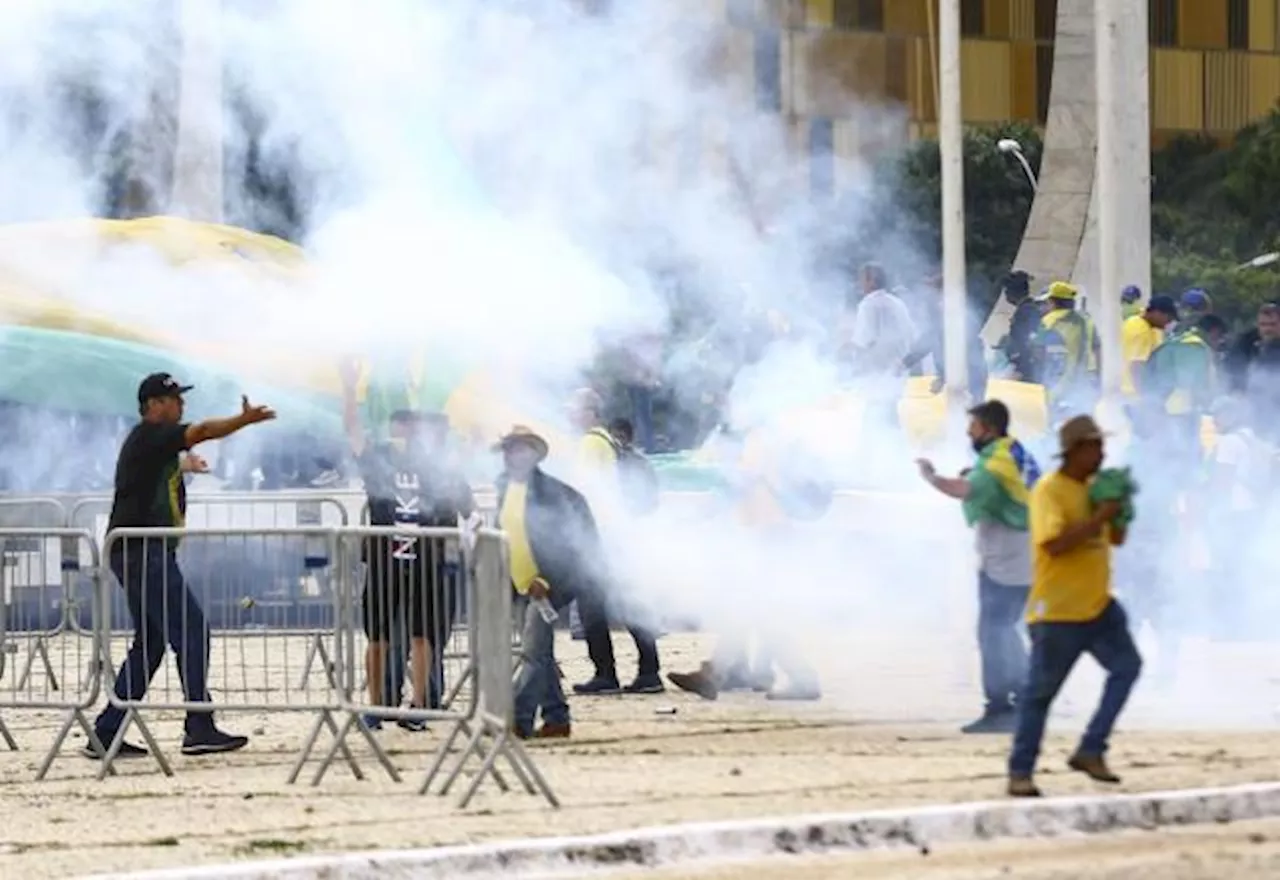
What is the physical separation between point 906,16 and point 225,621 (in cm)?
4290

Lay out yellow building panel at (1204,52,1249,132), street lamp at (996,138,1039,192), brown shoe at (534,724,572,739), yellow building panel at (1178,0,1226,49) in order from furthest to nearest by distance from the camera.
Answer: yellow building panel at (1204,52,1249,132)
yellow building panel at (1178,0,1226,49)
street lamp at (996,138,1039,192)
brown shoe at (534,724,572,739)

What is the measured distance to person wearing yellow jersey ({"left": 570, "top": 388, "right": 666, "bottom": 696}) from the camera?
18.6 m

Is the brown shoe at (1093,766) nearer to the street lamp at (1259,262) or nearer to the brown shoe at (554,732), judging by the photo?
the brown shoe at (554,732)

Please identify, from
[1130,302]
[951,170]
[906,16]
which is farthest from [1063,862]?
[906,16]

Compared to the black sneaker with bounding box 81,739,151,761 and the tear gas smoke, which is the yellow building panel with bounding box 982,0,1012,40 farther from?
the black sneaker with bounding box 81,739,151,761

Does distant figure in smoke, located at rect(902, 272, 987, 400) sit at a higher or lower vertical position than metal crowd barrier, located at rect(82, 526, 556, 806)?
higher

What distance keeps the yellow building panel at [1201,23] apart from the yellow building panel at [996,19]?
3.38 metres

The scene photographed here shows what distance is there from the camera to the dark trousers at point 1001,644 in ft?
51.1

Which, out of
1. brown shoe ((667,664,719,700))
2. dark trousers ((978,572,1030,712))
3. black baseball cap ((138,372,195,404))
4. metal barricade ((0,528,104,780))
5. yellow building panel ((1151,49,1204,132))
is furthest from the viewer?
yellow building panel ((1151,49,1204,132))

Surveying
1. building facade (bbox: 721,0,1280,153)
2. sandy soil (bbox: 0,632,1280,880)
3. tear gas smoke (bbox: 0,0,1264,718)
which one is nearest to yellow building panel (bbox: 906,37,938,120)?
building facade (bbox: 721,0,1280,153)

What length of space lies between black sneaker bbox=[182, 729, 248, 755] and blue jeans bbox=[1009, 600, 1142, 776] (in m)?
4.37

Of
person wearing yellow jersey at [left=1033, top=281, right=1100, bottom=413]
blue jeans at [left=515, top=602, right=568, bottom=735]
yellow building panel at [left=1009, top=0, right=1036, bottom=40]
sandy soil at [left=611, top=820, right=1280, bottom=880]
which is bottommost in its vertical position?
sandy soil at [left=611, top=820, right=1280, bottom=880]

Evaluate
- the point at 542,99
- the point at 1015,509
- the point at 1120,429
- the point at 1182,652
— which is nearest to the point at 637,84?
the point at 542,99

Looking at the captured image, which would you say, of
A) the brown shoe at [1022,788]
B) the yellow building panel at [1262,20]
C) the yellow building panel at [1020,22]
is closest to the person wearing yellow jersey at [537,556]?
the brown shoe at [1022,788]
